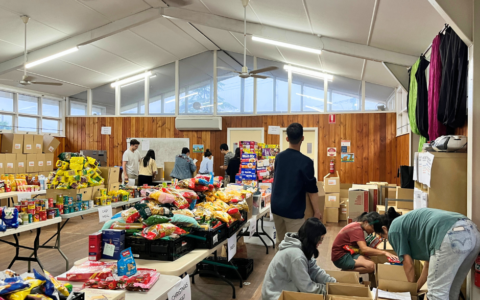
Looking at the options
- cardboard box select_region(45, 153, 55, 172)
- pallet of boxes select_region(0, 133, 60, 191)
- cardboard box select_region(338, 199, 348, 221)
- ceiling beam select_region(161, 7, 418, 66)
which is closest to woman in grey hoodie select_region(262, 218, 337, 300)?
ceiling beam select_region(161, 7, 418, 66)

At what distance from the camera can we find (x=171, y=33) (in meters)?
8.19

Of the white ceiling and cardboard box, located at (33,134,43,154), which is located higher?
the white ceiling

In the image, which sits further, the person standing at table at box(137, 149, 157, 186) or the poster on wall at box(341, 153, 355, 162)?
the poster on wall at box(341, 153, 355, 162)

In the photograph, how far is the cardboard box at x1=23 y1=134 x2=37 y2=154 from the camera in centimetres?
786

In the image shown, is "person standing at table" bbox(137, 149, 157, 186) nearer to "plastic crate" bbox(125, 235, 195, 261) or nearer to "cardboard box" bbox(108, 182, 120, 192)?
"cardboard box" bbox(108, 182, 120, 192)

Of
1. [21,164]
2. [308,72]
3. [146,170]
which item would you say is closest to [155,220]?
[146,170]

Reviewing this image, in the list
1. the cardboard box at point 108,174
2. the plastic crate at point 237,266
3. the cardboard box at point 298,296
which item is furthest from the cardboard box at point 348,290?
the cardboard box at point 108,174

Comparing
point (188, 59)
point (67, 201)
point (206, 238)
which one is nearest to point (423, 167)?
point (206, 238)

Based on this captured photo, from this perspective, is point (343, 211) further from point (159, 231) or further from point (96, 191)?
point (159, 231)

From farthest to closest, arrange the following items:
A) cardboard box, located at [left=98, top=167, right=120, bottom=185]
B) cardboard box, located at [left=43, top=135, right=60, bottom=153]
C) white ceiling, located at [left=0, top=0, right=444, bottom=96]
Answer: cardboard box, located at [left=43, top=135, right=60, bottom=153] < cardboard box, located at [left=98, top=167, right=120, bottom=185] < white ceiling, located at [left=0, top=0, right=444, bottom=96]

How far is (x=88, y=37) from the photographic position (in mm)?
7207

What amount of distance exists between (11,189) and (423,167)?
19.8 feet

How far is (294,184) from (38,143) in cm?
739

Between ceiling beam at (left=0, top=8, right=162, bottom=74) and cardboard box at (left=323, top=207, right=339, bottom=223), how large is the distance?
5355mm
